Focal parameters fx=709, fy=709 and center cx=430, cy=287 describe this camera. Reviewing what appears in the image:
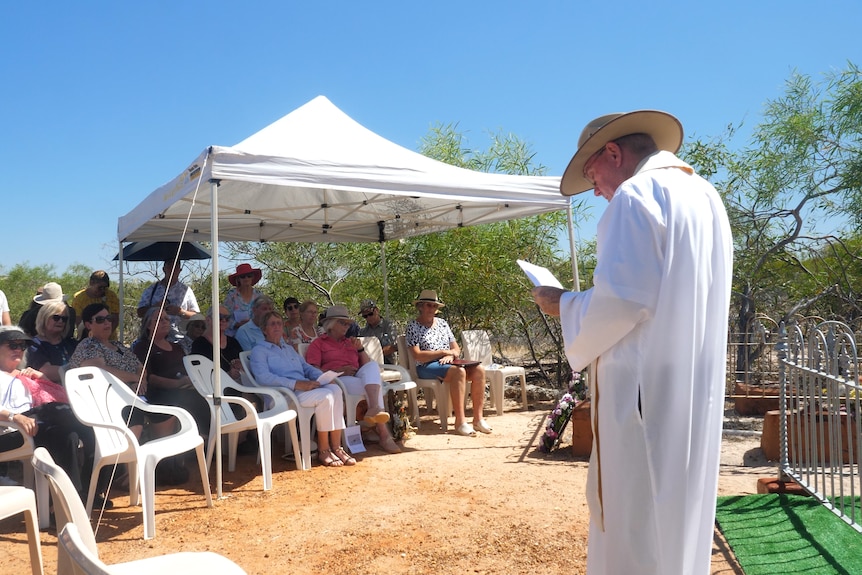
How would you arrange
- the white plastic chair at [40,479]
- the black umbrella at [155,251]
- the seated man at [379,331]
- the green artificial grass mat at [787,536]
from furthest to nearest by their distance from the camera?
the black umbrella at [155,251] < the seated man at [379,331] < the white plastic chair at [40,479] < the green artificial grass mat at [787,536]

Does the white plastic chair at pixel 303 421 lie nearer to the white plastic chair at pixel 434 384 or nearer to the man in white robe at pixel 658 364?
the white plastic chair at pixel 434 384

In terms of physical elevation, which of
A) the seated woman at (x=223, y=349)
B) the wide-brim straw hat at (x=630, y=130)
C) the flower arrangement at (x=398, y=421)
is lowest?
the flower arrangement at (x=398, y=421)

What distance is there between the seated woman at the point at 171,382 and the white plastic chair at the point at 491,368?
3.36 m

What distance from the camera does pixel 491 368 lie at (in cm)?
782

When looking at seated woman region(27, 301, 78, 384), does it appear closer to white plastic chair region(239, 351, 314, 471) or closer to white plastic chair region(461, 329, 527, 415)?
white plastic chair region(239, 351, 314, 471)

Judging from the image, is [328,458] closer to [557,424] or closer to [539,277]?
[557,424]

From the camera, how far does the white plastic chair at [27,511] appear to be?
2.94 meters

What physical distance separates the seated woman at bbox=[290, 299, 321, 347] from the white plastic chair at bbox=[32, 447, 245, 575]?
16.0 ft

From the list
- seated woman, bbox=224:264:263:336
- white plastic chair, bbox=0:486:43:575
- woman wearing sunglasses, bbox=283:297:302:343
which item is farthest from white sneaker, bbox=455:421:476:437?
white plastic chair, bbox=0:486:43:575

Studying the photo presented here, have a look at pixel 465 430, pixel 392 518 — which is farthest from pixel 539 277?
pixel 465 430

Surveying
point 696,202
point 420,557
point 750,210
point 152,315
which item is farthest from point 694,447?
point 750,210

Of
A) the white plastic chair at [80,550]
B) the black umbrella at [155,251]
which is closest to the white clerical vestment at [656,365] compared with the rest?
the white plastic chair at [80,550]

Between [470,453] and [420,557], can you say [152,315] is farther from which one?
[420,557]

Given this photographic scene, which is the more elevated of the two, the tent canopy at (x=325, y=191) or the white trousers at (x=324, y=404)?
the tent canopy at (x=325, y=191)
